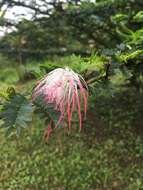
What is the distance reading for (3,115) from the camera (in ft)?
8.19

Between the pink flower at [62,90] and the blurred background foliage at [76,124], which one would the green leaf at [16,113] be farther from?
the blurred background foliage at [76,124]

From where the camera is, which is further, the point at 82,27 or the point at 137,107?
the point at 137,107

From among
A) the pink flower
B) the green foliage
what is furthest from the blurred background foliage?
the pink flower

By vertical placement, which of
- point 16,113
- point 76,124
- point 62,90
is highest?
point 62,90

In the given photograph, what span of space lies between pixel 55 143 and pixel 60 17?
179cm

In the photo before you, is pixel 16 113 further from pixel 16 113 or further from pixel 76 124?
pixel 76 124

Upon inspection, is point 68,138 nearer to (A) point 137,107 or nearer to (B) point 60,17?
(A) point 137,107

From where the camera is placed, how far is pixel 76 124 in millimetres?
7156

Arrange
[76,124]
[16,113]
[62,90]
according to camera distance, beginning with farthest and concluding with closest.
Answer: [76,124] < [16,113] < [62,90]

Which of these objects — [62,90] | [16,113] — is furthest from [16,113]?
[62,90]

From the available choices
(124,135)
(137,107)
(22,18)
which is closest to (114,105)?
(137,107)

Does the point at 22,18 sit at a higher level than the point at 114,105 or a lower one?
higher

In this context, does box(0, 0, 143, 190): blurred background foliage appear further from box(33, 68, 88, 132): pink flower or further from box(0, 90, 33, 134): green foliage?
box(33, 68, 88, 132): pink flower

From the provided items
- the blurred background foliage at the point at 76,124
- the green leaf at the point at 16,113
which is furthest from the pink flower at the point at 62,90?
the blurred background foliage at the point at 76,124
